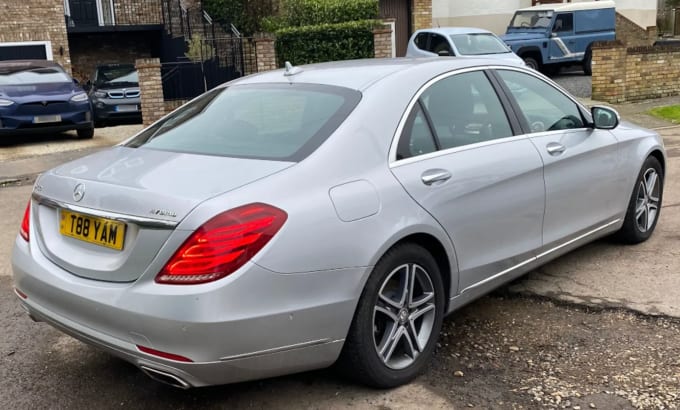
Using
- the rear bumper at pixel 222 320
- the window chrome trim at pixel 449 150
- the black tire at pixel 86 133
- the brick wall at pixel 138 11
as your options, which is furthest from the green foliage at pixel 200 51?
the rear bumper at pixel 222 320

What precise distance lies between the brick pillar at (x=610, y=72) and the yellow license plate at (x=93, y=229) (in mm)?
14169

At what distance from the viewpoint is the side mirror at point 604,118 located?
4.75 metres

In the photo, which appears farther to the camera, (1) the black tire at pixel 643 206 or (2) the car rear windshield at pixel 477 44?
(2) the car rear windshield at pixel 477 44

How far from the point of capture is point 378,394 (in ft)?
10.8

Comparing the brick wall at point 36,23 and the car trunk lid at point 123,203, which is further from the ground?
the brick wall at point 36,23

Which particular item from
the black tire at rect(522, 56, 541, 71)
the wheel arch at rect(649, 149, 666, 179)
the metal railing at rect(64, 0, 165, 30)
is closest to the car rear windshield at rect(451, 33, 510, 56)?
the black tire at rect(522, 56, 541, 71)

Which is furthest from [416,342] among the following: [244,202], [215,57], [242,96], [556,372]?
[215,57]

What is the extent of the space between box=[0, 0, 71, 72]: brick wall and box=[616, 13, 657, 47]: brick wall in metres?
19.0

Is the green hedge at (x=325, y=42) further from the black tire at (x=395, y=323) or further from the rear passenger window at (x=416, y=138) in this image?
the black tire at (x=395, y=323)

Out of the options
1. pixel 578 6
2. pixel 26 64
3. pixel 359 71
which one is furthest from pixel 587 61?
pixel 359 71

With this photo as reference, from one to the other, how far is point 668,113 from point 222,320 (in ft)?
43.0

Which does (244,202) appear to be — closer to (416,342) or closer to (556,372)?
(416,342)

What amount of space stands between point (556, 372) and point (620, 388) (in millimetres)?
306

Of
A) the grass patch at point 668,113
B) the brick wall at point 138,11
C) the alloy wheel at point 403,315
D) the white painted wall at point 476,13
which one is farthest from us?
the white painted wall at point 476,13
